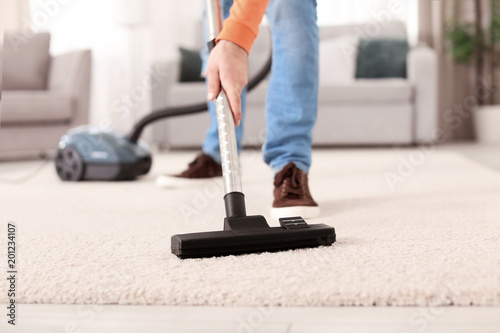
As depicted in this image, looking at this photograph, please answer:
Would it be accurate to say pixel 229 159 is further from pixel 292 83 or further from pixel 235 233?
pixel 292 83

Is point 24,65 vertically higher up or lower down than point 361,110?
higher up

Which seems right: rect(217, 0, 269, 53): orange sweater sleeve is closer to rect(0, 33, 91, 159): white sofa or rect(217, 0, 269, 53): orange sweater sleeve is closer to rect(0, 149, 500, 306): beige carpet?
rect(0, 149, 500, 306): beige carpet

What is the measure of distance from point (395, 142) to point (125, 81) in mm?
2358

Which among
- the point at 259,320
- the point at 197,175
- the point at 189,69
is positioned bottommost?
the point at 259,320

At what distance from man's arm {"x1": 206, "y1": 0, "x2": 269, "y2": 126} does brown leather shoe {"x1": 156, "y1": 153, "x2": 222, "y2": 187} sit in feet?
2.93

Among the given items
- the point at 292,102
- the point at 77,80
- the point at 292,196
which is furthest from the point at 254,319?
the point at 77,80

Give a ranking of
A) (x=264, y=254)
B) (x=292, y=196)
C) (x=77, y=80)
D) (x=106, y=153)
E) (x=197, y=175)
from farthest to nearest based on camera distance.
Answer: (x=77, y=80) < (x=106, y=153) < (x=197, y=175) < (x=292, y=196) < (x=264, y=254)

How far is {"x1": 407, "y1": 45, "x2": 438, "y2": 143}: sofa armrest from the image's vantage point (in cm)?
372

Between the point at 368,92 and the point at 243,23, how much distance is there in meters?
2.83

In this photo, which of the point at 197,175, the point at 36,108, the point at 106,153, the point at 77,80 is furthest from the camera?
the point at 77,80

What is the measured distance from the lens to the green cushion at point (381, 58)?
13.4 feet

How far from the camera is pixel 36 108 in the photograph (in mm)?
3189

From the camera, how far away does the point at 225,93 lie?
3.22ft

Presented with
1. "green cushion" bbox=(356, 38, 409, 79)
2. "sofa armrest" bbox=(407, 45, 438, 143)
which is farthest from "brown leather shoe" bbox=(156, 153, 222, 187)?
"green cushion" bbox=(356, 38, 409, 79)
